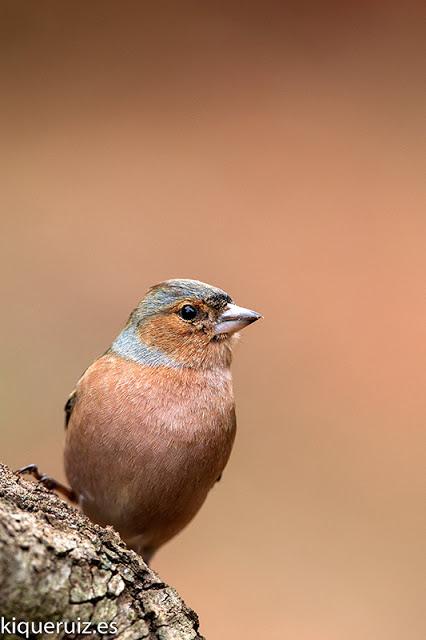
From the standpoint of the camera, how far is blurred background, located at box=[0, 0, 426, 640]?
5.18m

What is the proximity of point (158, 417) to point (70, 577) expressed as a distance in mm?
933

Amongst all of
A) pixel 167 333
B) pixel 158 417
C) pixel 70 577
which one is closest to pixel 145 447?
pixel 158 417

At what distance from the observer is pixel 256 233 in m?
6.08

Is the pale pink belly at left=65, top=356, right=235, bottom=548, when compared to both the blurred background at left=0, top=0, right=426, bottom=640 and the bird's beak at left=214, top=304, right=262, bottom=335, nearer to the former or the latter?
the bird's beak at left=214, top=304, right=262, bottom=335

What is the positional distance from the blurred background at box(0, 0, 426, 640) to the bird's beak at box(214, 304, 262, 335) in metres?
2.57

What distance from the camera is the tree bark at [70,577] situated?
54.7 inches

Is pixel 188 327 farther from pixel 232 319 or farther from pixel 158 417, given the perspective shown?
pixel 158 417

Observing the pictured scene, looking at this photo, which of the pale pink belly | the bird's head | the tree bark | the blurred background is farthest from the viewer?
the blurred background

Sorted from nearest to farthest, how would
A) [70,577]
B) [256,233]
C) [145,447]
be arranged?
[70,577]
[145,447]
[256,233]

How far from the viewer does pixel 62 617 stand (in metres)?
1.46

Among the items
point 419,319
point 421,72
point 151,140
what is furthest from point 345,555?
point 421,72

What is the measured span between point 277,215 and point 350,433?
1.68 meters

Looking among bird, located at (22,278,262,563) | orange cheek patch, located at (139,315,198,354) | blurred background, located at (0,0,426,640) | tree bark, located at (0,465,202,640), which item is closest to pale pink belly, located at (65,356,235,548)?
bird, located at (22,278,262,563)

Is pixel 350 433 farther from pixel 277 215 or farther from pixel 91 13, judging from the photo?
pixel 91 13
